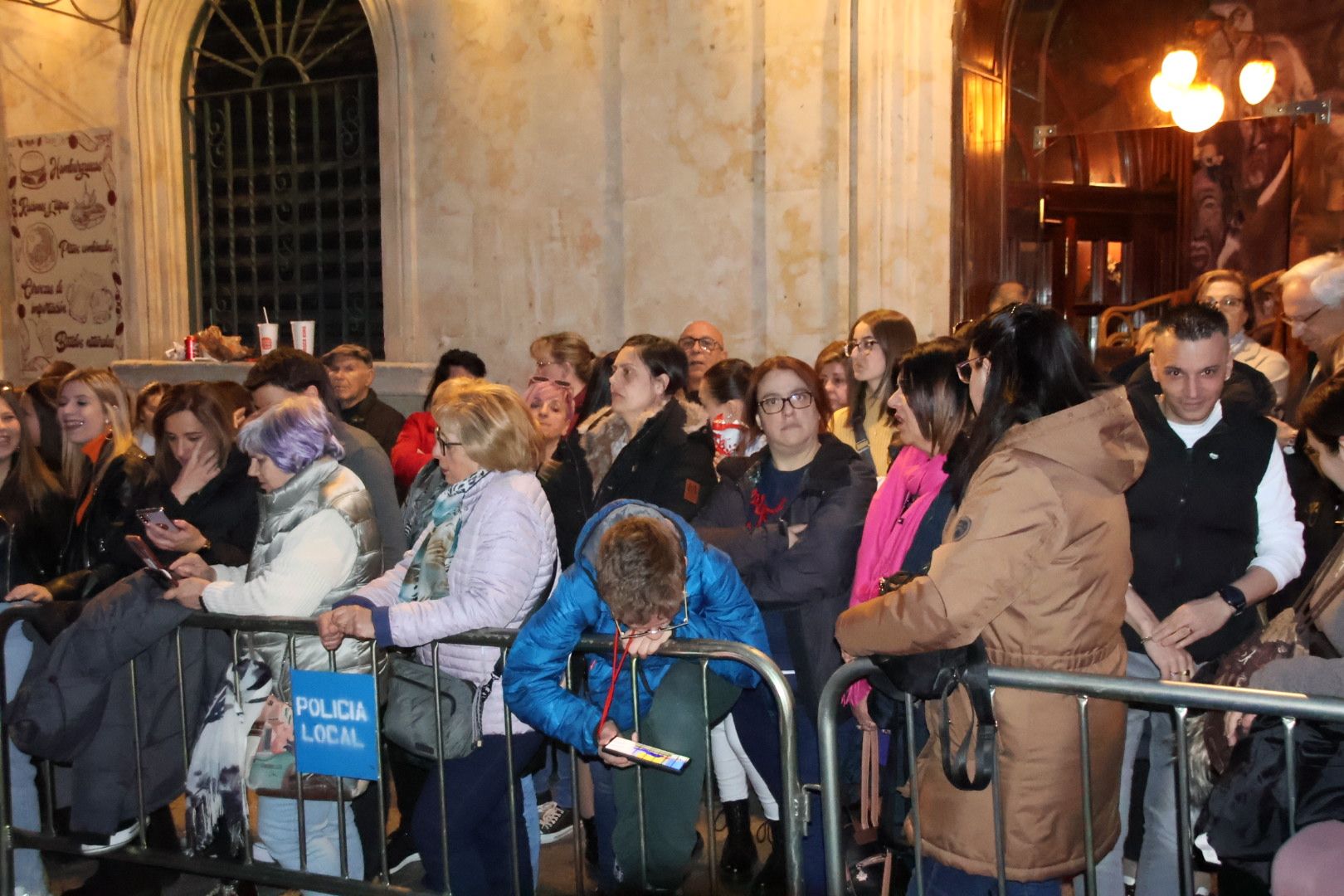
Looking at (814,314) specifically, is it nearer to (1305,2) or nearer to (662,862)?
(662,862)

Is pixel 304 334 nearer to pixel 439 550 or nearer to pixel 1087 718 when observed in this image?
pixel 439 550

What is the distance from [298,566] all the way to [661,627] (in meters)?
1.38

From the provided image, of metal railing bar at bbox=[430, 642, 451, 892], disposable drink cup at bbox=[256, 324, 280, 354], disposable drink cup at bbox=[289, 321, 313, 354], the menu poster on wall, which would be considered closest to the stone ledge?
disposable drink cup at bbox=[256, 324, 280, 354]

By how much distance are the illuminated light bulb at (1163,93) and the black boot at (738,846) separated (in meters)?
7.34

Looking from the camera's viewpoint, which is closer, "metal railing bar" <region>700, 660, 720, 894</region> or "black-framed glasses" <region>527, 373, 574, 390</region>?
"metal railing bar" <region>700, 660, 720, 894</region>

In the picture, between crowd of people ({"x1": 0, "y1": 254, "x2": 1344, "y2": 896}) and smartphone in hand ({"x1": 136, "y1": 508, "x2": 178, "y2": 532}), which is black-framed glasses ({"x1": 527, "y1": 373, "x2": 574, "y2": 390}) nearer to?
crowd of people ({"x1": 0, "y1": 254, "x2": 1344, "y2": 896})

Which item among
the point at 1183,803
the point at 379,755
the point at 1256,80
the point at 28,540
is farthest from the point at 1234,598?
the point at 1256,80

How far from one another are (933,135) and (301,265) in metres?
5.81

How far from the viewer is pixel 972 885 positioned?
3.13 meters

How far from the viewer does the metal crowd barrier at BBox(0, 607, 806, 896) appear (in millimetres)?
3355

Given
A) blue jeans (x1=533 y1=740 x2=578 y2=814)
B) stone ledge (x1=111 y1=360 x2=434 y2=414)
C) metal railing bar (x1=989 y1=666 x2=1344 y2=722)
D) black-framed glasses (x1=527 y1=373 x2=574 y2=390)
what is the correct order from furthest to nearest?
stone ledge (x1=111 y1=360 x2=434 y2=414), black-framed glasses (x1=527 y1=373 x2=574 y2=390), blue jeans (x1=533 y1=740 x2=578 y2=814), metal railing bar (x1=989 y1=666 x2=1344 y2=722)

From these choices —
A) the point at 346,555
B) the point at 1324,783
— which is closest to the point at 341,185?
the point at 346,555

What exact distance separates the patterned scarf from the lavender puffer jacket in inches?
A: 1.1

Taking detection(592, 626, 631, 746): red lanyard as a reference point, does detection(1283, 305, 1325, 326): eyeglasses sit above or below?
above
